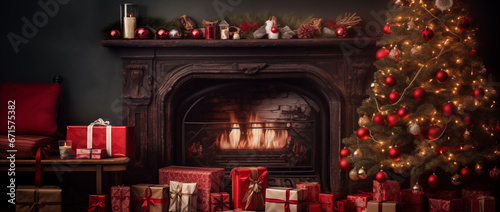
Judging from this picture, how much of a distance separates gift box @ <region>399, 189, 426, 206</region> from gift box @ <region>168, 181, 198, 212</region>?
1620 mm

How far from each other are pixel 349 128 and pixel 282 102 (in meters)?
0.74

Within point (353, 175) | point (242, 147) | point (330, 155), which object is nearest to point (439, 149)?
point (353, 175)

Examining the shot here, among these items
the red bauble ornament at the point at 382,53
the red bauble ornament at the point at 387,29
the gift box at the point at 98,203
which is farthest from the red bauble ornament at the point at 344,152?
the gift box at the point at 98,203

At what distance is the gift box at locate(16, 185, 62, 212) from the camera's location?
143 inches

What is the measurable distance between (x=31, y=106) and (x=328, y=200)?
8.22 ft

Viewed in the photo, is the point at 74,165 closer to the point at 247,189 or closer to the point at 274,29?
the point at 247,189

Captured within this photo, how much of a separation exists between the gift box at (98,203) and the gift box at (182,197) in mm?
496

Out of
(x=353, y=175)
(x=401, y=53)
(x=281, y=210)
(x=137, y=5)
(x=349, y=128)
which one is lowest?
(x=281, y=210)

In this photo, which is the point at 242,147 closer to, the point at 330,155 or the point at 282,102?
the point at 282,102

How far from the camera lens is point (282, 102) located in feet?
15.5

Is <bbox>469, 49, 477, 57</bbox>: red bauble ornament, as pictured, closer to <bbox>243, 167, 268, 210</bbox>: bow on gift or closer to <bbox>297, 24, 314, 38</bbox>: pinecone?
<bbox>297, 24, 314, 38</bbox>: pinecone
